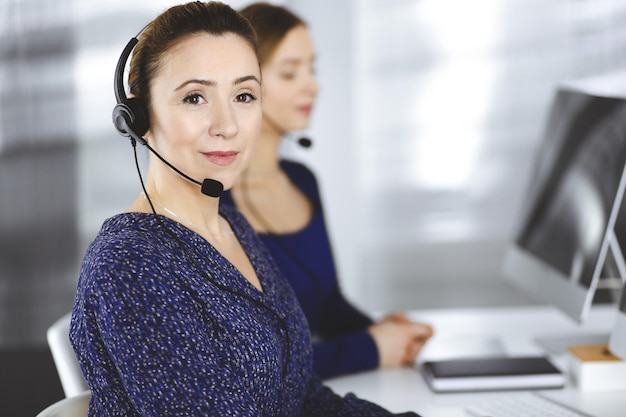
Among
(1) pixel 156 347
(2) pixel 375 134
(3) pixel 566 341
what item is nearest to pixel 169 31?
(1) pixel 156 347

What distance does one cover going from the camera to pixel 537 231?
1.85 meters

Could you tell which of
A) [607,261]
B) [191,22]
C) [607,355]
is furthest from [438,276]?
[191,22]

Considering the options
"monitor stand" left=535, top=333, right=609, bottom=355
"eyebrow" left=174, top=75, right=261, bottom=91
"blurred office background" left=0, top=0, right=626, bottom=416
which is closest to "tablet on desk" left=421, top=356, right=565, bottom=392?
"monitor stand" left=535, top=333, right=609, bottom=355

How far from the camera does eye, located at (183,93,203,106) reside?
113cm

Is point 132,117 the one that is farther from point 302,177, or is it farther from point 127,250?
point 302,177

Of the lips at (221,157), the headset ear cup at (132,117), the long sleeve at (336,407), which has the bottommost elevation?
the long sleeve at (336,407)

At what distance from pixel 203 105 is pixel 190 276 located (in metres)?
0.25

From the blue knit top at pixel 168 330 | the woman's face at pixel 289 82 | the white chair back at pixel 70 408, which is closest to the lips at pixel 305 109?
the woman's face at pixel 289 82

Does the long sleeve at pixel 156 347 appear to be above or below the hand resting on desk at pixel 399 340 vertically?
above

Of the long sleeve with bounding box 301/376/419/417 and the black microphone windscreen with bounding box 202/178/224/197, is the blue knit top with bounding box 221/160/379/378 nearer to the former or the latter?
the long sleeve with bounding box 301/376/419/417

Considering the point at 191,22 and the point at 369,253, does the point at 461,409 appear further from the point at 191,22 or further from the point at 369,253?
the point at 369,253

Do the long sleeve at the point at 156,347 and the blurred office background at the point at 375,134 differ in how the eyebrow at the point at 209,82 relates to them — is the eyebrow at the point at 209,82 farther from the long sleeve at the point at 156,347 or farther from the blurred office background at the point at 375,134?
the blurred office background at the point at 375,134

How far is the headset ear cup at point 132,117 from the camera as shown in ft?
3.63

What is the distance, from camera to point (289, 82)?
73.5 inches
